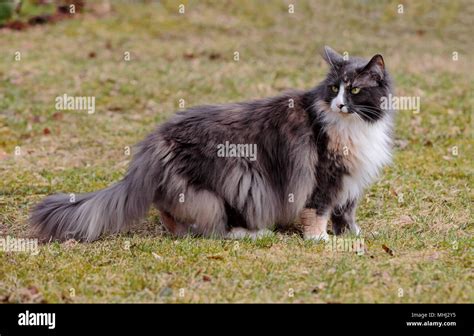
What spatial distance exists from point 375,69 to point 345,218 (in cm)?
146

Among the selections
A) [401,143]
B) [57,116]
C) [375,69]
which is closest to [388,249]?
[375,69]

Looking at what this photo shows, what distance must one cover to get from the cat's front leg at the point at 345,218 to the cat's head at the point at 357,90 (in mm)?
865

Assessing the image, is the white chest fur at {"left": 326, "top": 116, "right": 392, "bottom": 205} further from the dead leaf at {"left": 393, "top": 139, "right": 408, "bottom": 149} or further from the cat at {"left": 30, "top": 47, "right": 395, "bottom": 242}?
the dead leaf at {"left": 393, "top": 139, "right": 408, "bottom": 149}

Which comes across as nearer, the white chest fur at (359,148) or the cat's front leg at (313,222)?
the white chest fur at (359,148)

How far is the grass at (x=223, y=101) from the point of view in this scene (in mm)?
5672

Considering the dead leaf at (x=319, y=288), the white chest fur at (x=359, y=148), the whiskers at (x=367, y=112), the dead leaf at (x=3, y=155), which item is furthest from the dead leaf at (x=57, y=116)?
the dead leaf at (x=319, y=288)

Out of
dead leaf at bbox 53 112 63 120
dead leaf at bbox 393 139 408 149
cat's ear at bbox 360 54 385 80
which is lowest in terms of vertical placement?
dead leaf at bbox 393 139 408 149

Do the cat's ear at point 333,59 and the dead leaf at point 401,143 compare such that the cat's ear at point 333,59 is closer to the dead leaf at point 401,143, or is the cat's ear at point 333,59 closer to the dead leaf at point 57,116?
the dead leaf at point 401,143

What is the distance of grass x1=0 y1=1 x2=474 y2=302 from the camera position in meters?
5.67

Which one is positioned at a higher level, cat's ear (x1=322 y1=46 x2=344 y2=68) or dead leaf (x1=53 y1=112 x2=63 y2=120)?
cat's ear (x1=322 y1=46 x2=344 y2=68)

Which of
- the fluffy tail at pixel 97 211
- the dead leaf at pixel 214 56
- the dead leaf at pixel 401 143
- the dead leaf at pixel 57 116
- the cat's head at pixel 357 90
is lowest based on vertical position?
the fluffy tail at pixel 97 211

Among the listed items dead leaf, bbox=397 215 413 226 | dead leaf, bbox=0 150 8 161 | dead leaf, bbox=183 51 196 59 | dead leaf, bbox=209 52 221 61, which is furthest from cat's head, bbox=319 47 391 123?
dead leaf, bbox=183 51 196 59

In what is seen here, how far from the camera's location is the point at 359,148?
6809mm
